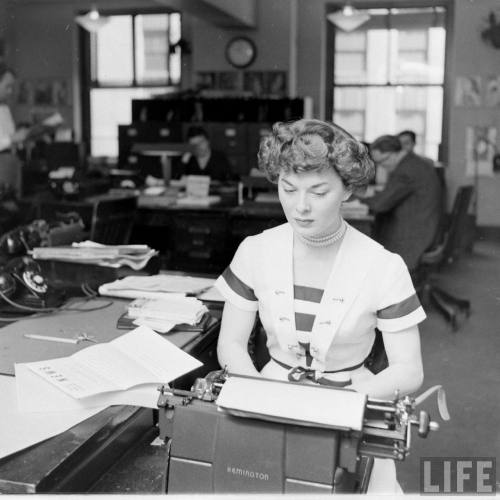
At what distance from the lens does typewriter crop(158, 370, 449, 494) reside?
101cm

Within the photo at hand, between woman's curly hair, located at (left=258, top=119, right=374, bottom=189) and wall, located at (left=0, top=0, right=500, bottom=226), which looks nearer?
woman's curly hair, located at (left=258, top=119, right=374, bottom=189)

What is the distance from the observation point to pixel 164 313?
2.01 m

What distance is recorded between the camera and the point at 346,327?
171 cm

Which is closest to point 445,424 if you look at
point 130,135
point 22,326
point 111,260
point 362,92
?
point 111,260

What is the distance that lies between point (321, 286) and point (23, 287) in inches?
37.4

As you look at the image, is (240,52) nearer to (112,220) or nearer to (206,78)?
(206,78)

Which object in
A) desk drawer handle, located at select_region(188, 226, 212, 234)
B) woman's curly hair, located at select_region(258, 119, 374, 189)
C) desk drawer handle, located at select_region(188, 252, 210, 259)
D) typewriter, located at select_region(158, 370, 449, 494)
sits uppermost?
woman's curly hair, located at select_region(258, 119, 374, 189)

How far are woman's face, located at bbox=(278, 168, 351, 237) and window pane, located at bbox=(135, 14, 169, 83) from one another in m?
8.67

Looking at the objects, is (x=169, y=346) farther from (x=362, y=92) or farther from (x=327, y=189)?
(x=362, y=92)

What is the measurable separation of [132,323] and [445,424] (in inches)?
75.8

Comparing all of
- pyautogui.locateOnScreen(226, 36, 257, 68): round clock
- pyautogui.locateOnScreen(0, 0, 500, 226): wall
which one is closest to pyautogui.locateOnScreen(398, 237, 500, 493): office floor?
pyautogui.locateOnScreen(0, 0, 500, 226): wall

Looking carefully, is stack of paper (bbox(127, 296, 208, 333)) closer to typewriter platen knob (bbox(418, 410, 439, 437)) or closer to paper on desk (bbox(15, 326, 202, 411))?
paper on desk (bbox(15, 326, 202, 411))

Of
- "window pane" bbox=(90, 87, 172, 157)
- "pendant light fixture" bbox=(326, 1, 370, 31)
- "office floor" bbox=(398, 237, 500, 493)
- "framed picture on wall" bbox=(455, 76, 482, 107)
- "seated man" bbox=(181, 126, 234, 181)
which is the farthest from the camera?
"window pane" bbox=(90, 87, 172, 157)

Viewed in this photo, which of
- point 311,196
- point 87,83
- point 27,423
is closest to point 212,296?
point 311,196
